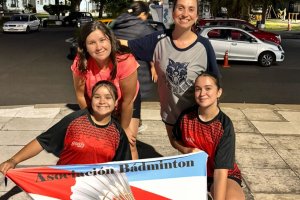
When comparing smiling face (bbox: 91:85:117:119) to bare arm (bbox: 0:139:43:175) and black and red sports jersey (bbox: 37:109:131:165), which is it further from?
bare arm (bbox: 0:139:43:175)

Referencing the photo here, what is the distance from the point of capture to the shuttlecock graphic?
293cm

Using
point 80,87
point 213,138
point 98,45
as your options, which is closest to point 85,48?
point 98,45

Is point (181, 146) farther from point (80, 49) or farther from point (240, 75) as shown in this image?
point (240, 75)

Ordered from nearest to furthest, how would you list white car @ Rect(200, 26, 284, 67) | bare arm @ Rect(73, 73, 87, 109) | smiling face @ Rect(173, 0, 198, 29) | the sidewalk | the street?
smiling face @ Rect(173, 0, 198, 29) < bare arm @ Rect(73, 73, 87, 109) < the sidewalk < the street < white car @ Rect(200, 26, 284, 67)

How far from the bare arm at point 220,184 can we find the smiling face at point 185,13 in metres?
1.20

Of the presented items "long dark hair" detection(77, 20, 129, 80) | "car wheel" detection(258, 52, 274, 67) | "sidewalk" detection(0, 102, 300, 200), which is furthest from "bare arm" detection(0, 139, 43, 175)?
"car wheel" detection(258, 52, 274, 67)

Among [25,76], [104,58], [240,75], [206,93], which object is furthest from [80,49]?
[240,75]

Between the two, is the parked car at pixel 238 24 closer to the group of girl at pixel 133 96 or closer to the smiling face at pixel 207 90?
the group of girl at pixel 133 96

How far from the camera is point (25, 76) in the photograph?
12.7m

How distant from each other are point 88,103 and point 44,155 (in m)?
2.23

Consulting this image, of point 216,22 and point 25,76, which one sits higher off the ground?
point 216,22

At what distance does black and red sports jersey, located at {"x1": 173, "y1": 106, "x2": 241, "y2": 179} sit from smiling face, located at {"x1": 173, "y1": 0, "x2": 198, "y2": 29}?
734 mm

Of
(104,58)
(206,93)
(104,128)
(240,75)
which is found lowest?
(240,75)

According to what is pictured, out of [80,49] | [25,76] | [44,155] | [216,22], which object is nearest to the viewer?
[80,49]
